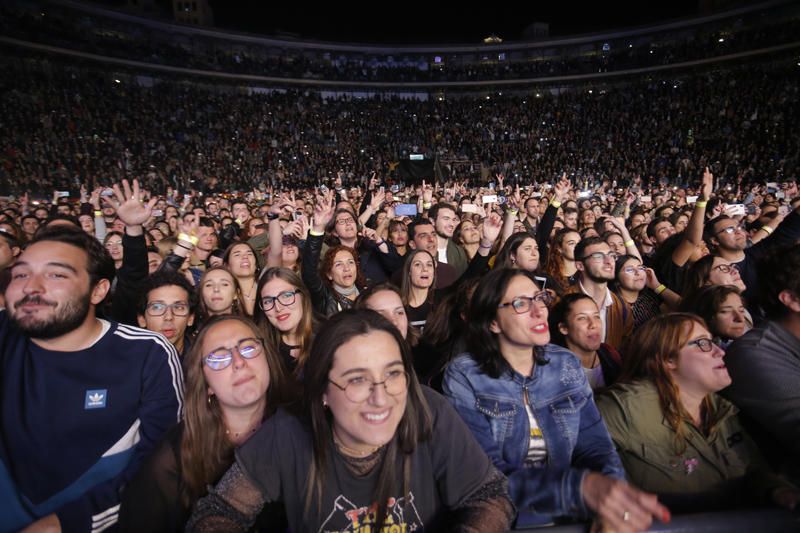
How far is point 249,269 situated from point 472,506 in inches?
A: 132

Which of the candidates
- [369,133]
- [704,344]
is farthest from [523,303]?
[369,133]

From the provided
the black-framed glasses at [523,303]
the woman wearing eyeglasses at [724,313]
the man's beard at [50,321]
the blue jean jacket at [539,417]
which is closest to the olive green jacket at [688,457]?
the blue jean jacket at [539,417]

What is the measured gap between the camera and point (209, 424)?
1992 mm

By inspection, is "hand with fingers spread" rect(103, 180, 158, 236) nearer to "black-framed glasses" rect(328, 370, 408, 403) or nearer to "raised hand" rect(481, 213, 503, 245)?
"black-framed glasses" rect(328, 370, 408, 403)

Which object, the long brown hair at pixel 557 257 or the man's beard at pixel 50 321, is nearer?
the man's beard at pixel 50 321

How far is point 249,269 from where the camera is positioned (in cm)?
438

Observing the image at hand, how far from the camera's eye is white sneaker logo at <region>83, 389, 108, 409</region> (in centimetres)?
207

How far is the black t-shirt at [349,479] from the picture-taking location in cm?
165

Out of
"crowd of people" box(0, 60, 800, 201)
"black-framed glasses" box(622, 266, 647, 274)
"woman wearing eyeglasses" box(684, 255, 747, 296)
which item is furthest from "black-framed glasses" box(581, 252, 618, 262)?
"crowd of people" box(0, 60, 800, 201)

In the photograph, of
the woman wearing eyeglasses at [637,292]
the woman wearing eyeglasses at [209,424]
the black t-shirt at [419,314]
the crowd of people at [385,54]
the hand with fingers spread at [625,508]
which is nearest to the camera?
the hand with fingers spread at [625,508]

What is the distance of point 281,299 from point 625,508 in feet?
8.24

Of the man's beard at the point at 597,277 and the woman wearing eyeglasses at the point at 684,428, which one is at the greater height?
the man's beard at the point at 597,277

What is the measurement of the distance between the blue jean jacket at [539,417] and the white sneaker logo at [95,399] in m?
1.68

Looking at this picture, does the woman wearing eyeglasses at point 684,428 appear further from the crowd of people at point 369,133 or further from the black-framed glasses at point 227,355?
the crowd of people at point 369,133
